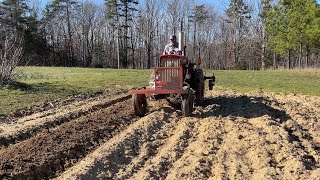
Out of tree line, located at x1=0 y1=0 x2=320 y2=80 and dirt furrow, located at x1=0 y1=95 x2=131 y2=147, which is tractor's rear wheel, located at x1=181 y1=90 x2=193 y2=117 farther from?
tree line, located at x1=0 y1=0 x2=320 y2=80

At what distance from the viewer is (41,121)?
29.7 ft

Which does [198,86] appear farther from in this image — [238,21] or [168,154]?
[238,21]

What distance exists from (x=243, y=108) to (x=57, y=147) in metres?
5.79

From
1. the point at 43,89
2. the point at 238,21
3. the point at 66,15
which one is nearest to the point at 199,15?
the point at 238,21

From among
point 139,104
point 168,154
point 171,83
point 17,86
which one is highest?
point 171,83

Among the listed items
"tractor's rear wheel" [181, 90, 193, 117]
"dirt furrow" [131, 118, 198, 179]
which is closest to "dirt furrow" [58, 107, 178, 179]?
"dirt furrow" [131, 118, 198, 179]

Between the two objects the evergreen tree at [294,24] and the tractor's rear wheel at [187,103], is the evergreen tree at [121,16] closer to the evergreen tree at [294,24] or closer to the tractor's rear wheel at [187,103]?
the evergreen tree at [294,24]

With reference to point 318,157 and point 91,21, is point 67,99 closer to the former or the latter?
point 318,157

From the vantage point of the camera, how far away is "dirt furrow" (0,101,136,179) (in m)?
5.88

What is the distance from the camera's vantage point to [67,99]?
13.1 m

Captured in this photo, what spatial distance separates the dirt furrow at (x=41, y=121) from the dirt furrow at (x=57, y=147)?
32cm

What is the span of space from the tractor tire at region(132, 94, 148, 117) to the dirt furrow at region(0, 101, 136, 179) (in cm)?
35

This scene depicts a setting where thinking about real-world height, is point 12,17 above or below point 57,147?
above

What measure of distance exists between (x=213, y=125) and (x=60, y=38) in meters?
59.1
